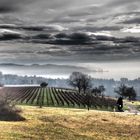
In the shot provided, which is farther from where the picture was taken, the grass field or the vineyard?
the vineyard

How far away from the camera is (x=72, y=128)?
170ft

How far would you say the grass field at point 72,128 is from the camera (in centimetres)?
4427

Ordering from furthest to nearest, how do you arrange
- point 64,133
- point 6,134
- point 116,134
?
1. point 116,134
2. point 64,133
3. point 6,134

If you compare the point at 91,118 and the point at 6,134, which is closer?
the point at 6,134

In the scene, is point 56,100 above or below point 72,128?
below

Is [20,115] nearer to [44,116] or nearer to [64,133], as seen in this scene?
[44,116]

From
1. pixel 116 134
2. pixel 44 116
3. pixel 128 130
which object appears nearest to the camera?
pixel 116 134

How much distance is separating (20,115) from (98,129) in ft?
44.2

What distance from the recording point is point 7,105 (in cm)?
5769

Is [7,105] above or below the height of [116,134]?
above

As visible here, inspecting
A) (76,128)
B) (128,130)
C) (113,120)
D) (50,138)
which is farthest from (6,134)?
(113,120)

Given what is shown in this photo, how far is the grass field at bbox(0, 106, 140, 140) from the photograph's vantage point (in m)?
44.3

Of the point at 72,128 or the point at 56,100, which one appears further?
the point at 56,100

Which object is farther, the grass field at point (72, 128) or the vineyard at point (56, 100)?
the vineyard at point (56, 100)
